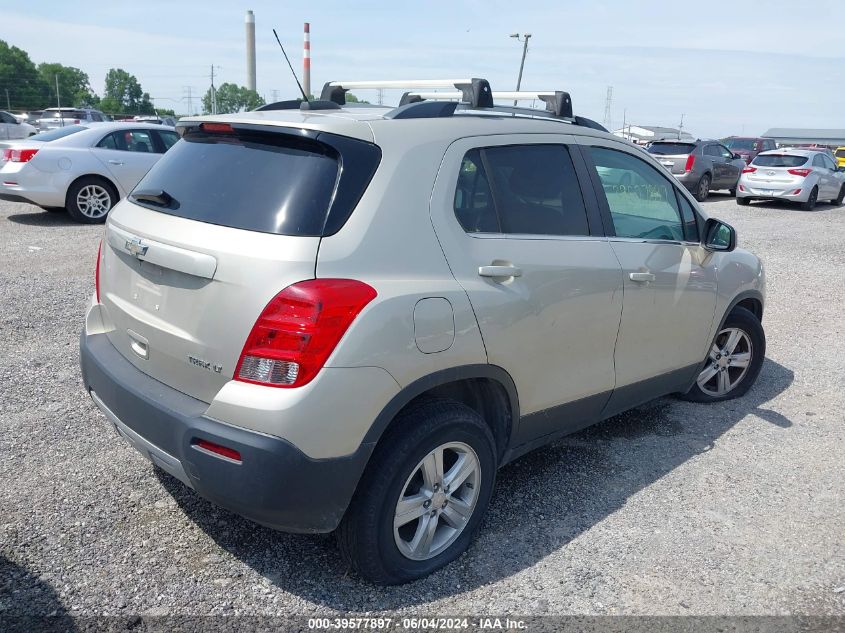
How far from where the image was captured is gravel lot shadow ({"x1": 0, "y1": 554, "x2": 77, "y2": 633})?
8.57 feet

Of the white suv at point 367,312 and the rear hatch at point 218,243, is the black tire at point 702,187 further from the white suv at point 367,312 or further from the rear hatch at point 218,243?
the rear hatch at point 218,243

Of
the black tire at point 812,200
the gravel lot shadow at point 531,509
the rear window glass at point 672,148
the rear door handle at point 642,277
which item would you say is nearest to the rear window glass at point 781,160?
the black tire at point 812,200

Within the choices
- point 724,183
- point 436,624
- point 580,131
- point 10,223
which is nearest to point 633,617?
point 436,624

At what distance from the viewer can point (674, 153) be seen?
18.3 m

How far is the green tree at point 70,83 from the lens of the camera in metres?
93.8

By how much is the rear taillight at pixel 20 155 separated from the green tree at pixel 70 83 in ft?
292

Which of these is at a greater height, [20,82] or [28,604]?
[20,82]

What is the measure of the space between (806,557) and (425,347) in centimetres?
200

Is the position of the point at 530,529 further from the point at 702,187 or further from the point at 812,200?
the point at 812,200

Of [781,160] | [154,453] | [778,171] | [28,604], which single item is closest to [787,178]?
[778,171]

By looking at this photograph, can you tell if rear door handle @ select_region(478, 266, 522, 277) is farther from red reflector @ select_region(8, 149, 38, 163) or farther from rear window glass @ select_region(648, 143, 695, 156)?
rear window glass @ select_region(648, 143, 695, 156)

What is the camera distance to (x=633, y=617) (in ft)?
9.25

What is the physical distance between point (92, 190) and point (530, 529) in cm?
998

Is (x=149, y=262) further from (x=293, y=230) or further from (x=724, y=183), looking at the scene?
(x=724, y=183)
